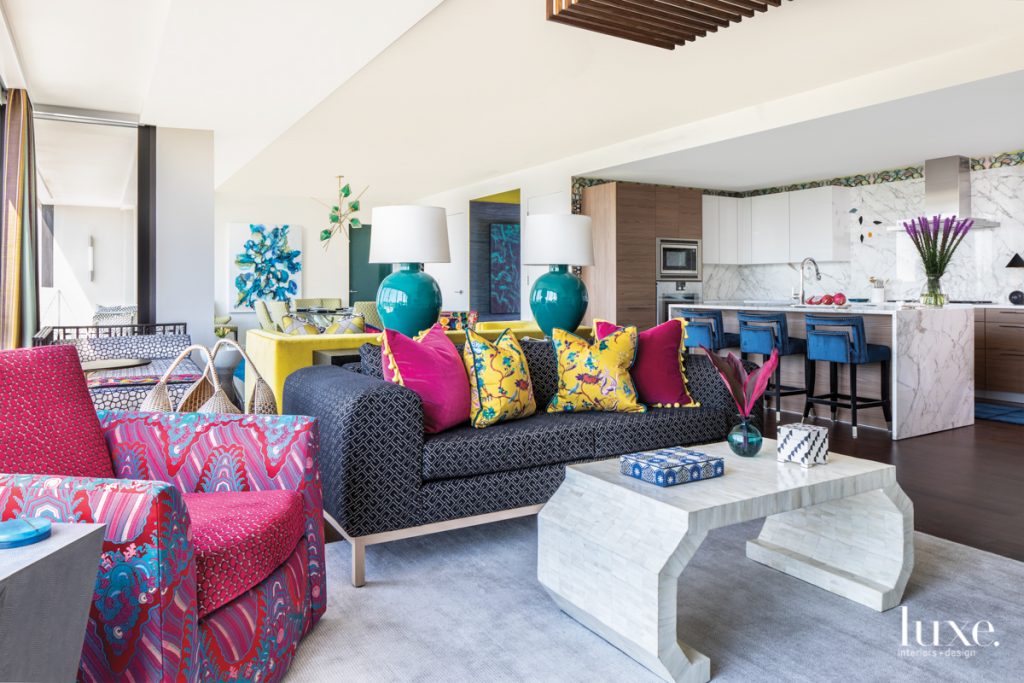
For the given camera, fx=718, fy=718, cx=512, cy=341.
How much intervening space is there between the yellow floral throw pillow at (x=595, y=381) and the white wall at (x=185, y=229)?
358cm

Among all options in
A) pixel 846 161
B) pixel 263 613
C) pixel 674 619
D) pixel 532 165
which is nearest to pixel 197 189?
pixel 532 165

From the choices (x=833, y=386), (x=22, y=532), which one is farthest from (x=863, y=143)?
(x=22, y=532)

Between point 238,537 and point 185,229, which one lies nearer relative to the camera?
point 238,537

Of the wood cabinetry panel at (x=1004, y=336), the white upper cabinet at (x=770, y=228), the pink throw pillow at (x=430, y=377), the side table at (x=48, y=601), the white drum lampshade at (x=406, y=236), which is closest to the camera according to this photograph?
the side table at (x=48, y=601)

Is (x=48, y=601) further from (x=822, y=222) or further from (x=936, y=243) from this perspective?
(x=822, y=222)

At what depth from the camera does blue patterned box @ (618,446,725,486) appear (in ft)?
6.93

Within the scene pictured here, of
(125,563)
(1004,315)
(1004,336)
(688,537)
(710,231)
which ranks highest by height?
(710,231)

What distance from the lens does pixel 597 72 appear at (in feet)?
16.2

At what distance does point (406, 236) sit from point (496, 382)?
1.04 meters

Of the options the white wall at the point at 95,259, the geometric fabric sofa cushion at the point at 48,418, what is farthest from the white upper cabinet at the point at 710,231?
the geometric fabric sofa cushion at the point at 48,418

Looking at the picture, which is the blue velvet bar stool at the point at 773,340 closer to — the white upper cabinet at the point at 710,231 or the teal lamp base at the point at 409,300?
the teal lamp base at the point at 409,300

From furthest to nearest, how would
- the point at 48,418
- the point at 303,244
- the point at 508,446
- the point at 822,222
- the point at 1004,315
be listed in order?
the point at 303,244 < the point at 822,222 < the point at 1004,315 < the point at 508,446 < the point at 48,418

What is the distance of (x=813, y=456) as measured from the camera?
2.32 metres

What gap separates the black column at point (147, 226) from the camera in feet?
18.2
